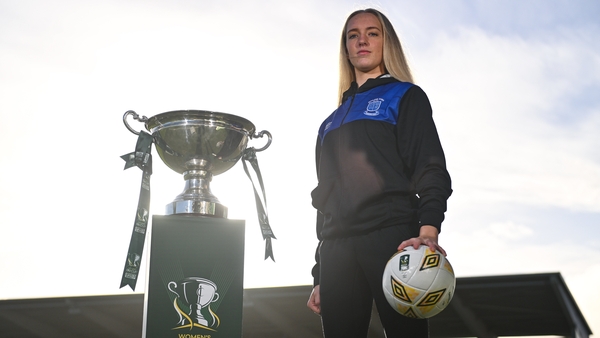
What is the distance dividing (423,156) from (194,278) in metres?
1.11

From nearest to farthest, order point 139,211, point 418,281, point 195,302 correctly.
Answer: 1. point 418,281
2. point 195,302
3. point 139,211

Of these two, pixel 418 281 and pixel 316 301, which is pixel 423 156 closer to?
pixel 418 281

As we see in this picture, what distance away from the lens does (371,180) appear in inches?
78.7

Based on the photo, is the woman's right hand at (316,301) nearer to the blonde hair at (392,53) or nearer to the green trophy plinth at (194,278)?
the green trophy plinth at (194,278)

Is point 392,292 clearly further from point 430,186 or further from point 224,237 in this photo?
point 224,237

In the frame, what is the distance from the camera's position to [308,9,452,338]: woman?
192 centimetres

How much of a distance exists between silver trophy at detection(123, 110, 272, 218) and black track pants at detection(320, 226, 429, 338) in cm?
91

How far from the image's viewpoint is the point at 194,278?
260cm

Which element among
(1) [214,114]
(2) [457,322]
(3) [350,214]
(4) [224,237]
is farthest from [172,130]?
(2) [457,322]

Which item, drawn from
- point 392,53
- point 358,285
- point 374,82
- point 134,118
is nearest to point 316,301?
point 358,285

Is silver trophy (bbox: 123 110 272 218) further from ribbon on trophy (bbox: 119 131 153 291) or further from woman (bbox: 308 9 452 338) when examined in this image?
woman (bbox: 308 9 452 338)

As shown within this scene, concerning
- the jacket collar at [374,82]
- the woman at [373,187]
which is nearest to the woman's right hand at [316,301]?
the woman at [373,187]

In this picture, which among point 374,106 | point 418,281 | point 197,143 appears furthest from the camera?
point 197,143

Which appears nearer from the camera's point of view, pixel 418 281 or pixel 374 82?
pixel 418 281
